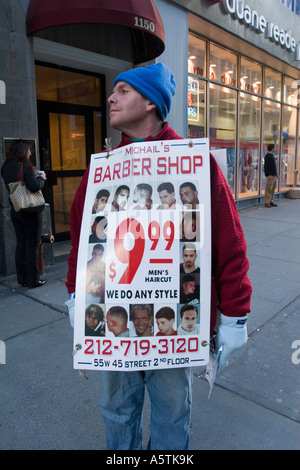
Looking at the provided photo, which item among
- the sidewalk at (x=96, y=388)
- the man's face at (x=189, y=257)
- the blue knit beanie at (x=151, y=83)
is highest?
the blue knit beanie at (x=151, y=83)

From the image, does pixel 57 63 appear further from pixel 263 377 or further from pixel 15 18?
pixel 263 377

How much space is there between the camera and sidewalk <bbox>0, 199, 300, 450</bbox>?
2.31 metres

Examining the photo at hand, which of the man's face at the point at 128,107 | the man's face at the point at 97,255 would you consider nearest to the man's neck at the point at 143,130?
the man's face at the point at 128,107

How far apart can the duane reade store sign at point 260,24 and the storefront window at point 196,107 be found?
1.65m

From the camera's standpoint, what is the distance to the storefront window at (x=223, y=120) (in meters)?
9.66

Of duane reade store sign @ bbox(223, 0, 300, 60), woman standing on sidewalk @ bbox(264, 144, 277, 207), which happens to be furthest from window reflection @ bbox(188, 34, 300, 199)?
duane reade store sign @ bbox(223, 0, 300, 60)

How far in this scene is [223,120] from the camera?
10.1 metres

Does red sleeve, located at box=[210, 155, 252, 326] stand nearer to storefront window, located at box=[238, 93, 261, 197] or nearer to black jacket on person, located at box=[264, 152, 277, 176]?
storefront window, located at box=[238, 93, 261, 197]

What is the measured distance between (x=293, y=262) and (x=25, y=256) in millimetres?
3878

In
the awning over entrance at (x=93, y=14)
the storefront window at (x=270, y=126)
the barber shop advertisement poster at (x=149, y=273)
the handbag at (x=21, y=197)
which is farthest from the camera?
the storefront window at (x=270, y=126)

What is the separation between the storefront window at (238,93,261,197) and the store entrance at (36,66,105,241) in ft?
17.0

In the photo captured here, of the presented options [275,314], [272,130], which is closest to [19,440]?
[275,314]

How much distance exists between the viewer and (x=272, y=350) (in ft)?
10.9

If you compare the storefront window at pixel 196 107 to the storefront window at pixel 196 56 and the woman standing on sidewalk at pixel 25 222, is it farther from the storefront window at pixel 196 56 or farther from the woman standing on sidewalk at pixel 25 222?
the woman standing on sidewalk at pixel 25 222
